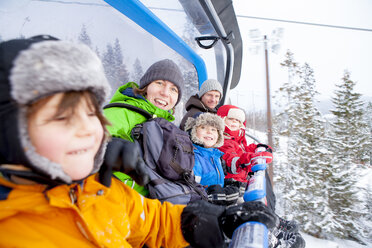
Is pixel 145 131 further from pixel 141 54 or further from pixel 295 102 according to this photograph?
pixel 295 102

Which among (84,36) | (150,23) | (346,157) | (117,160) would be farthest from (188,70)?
(346,157)

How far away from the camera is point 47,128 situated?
1.92ft

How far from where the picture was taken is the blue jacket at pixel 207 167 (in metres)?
1.87

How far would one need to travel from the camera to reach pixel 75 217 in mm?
712

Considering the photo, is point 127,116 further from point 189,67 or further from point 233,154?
point 189,67

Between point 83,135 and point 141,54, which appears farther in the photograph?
point 141,54

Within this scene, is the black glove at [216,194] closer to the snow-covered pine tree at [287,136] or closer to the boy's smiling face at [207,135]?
the boy's smiling face at [207,135]

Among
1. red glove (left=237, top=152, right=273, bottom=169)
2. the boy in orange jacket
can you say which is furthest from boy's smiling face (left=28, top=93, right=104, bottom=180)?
red glove (left=237, top=152, right=273, bottom=169)

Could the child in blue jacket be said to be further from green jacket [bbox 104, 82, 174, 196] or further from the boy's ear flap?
green jacket [bbox 104, 82, 174, 196]

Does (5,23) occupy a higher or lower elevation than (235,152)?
higher

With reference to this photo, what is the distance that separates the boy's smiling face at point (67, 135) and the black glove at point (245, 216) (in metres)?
0.73

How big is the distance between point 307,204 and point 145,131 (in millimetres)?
18033

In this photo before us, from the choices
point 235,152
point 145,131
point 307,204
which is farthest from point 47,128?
point 307,204

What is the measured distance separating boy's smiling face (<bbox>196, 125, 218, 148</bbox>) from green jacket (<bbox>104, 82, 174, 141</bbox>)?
50cm
